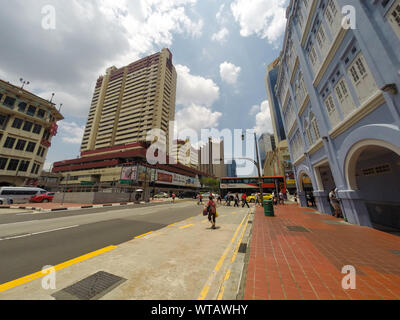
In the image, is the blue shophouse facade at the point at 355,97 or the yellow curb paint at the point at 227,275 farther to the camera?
the blue shophouse facade at the point at 355,97

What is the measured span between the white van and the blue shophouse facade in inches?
1293

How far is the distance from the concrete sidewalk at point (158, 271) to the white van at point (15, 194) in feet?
81.8

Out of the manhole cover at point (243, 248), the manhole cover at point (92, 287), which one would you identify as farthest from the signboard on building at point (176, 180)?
the manhole cover at point (92, 287)

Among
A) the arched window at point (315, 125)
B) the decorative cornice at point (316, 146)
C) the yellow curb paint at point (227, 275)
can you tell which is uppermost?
the arched window at point (315, 125)

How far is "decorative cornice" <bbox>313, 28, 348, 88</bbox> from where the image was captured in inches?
289

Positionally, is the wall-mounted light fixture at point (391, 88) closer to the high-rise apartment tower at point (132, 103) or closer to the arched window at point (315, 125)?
the arched window at point (315, 125)

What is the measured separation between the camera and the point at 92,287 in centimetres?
269

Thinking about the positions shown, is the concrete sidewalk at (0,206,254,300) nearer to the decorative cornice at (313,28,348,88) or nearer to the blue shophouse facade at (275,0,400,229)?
the blue shophouse facade at (275,0,400,229)

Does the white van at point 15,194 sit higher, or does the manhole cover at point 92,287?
the white van at point 15,194

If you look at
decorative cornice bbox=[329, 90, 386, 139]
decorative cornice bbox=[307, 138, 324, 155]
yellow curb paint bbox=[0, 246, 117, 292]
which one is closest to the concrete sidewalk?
yellow curb paint bbox=[0, 246, 117, 292]

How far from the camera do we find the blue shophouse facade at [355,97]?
17.7 feet

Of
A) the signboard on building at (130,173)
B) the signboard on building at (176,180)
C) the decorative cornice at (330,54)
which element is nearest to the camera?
the decorative cornice at (330,54)

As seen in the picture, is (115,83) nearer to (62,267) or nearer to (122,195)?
(122,195)
